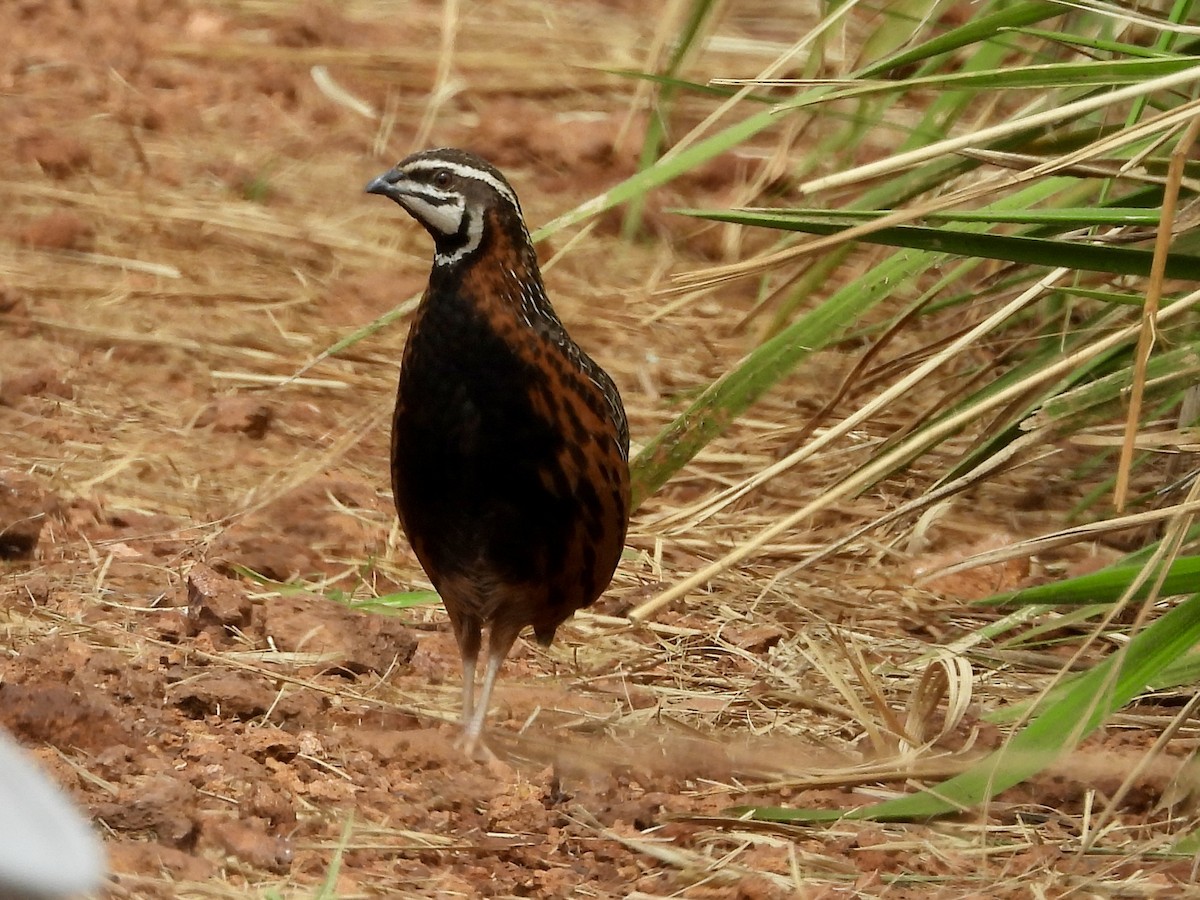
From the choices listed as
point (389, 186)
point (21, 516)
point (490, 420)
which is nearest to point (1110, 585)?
point (490, 420)

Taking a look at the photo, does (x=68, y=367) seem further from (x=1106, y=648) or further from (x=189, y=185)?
(x=1106, y=648)

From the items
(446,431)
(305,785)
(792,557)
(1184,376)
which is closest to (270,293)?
(792,557)

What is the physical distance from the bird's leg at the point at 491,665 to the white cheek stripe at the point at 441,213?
2.46 feet

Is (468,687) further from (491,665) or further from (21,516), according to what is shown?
(21,516)

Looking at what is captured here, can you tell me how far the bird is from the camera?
9.99 feet

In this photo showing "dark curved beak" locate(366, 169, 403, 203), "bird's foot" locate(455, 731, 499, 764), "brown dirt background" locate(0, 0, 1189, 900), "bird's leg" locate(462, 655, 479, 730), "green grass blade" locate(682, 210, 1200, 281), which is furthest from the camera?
"bird's leg" locate(462, 655, 479, 730)

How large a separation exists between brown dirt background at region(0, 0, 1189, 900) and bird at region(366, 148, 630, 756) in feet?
0.80

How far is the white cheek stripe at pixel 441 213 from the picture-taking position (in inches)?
122

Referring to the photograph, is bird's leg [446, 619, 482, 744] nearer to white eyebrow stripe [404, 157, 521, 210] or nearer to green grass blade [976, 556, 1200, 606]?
white eyebrow stripe [404, 157, 521, 210]

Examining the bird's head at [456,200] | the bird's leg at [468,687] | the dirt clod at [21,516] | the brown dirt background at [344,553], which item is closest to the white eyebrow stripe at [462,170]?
the bird's head at [456,200]

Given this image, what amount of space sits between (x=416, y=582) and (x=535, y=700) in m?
0.55

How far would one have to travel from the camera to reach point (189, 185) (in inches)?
238

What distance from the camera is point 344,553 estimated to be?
4016 millimetres

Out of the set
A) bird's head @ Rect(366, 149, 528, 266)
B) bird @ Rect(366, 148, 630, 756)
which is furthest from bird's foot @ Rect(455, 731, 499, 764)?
bird's head @ Rect(366, 149, 528, 266)
